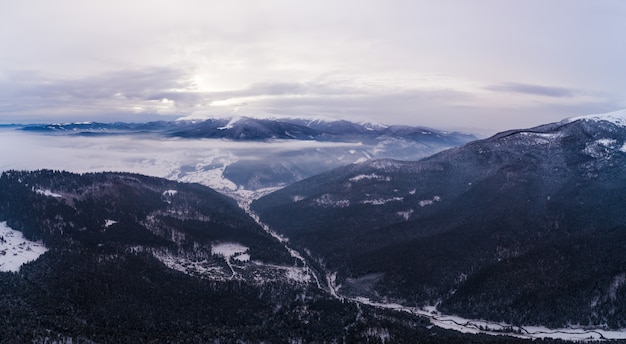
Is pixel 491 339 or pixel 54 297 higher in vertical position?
pixel 54 297

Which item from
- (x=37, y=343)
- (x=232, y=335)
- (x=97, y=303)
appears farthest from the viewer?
(x=97, y=303)

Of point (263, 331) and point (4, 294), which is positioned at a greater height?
point (4, 294)

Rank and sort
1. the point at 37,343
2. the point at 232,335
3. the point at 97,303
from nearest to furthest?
1. the point at 37,343
2. the point at 232,335
3. the point at 97,303

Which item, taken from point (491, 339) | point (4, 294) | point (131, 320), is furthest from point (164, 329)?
point (491, 339)

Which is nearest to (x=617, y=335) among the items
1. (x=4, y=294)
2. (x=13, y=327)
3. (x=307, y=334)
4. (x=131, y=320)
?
(x=307, y=334)

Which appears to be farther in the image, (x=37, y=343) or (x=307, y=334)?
(x=307, y=334)

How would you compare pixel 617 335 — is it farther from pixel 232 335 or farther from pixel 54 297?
pixel 54 297

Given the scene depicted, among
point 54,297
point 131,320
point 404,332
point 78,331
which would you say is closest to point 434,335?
point 404,332

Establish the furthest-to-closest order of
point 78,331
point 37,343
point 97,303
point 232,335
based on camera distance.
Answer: point 97,303 → point 232,335 → point 78,331 → point 37,343

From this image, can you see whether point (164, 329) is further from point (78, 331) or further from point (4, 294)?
point (4, 294)
